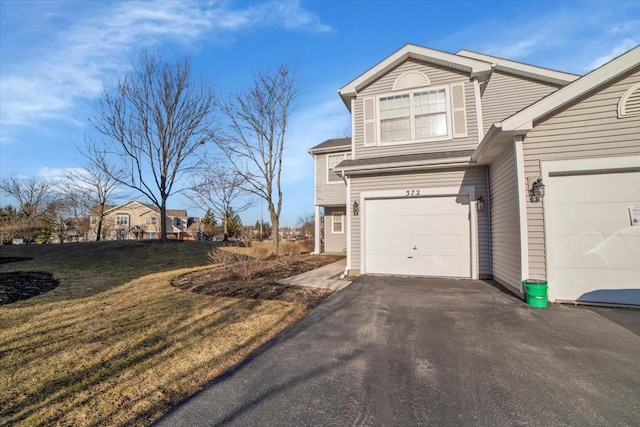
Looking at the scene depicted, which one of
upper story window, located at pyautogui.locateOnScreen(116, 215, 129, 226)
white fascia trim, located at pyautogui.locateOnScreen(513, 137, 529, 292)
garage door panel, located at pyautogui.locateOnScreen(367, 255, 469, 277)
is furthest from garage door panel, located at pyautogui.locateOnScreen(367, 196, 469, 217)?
upper story window, located at pyautogui.locateOnScreen(116, 215, 129, 226)

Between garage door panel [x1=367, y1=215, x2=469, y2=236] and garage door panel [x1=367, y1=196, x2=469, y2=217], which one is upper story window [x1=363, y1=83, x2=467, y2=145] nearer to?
garage door panel [x1=367, y1=196, x2=469, y2=217]

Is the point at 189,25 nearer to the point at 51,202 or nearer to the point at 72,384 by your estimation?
the point at 72,384

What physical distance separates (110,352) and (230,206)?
91.9ft

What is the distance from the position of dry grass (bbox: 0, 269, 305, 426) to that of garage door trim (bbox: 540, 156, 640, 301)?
4.66m

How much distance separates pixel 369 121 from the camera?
362 inches

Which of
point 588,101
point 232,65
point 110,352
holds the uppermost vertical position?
point 232,65

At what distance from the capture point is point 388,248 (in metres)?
8.34

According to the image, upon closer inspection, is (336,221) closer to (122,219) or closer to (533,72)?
(533,72)

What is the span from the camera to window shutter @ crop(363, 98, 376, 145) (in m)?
9.12

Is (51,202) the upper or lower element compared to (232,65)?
lower

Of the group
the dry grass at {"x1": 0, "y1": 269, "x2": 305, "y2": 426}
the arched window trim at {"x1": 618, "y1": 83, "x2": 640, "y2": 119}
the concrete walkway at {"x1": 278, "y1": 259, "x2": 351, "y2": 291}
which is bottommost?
the dry grass at {"x1": 0, "y1": 269, "x2": 305, "y2": 426}

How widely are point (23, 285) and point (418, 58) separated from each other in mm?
12460

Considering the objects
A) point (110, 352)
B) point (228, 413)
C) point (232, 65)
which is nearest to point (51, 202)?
point (232, 65)

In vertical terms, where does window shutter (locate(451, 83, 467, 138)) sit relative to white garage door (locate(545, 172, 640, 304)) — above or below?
above
